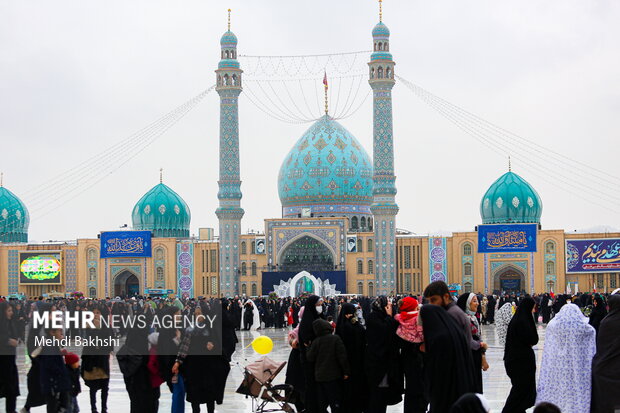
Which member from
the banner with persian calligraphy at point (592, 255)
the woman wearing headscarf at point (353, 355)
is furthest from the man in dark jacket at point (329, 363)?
the banner with persian calligraphy at point (592, 255)

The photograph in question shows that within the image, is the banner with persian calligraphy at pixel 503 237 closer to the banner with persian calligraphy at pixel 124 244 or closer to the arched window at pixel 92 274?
the banner with persian calligraphy at pixel 124 244

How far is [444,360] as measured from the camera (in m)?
5.93

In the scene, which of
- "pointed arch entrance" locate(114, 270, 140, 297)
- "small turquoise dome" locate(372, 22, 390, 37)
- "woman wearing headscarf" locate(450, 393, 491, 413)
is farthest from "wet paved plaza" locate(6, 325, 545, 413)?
"pointed arch entrance" locate(114, 270, 140, 297)

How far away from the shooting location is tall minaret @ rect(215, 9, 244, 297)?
3931cm

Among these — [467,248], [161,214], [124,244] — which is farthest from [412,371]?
[161,214]

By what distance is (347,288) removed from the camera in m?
40.2

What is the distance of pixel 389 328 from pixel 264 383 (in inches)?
72.1

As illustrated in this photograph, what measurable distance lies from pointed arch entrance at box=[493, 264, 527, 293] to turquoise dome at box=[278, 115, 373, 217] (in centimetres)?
780

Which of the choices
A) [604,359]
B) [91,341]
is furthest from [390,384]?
[91,341]

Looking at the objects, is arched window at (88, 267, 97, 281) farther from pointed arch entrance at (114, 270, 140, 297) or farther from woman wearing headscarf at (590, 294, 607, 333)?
woman wearing headscarf at (590, 294, 607, 333)

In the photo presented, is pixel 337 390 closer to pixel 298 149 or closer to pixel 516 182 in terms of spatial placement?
pixel 516 182

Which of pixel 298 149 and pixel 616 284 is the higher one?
pixel 298 149

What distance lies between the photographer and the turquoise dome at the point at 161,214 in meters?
44.0

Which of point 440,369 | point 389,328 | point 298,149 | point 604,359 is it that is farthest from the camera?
point 298,149
